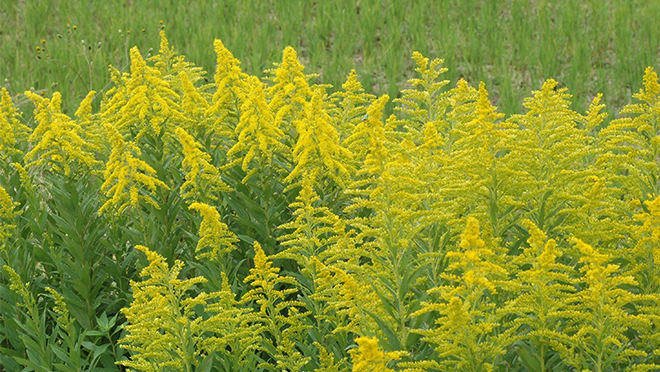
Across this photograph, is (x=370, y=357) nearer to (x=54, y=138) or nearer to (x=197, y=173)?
(x=197, y=173)

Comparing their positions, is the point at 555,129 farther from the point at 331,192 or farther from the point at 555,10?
the point at 555,10

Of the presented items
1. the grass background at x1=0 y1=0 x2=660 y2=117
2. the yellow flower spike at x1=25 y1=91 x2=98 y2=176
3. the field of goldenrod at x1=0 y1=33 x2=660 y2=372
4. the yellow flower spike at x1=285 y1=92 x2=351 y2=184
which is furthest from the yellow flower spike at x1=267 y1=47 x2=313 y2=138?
the grass background at x1=0 y1=0 x2=660 y2=117

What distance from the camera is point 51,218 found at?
4008 millimetres

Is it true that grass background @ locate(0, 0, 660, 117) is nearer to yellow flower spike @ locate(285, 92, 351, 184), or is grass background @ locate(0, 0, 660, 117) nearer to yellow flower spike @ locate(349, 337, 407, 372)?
yellow flower spike @ locate(285, 92, 351, 184)

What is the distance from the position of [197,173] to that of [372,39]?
627 cm

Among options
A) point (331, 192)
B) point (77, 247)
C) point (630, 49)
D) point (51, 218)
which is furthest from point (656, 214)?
point (630, 49)

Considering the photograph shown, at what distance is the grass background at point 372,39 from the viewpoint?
8305 millimetres

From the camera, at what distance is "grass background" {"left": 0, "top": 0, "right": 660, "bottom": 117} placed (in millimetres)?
8305

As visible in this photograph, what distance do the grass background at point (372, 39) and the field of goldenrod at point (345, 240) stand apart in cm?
406

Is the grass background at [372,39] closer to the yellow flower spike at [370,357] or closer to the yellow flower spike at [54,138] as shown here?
the yellow flower spike at [54,138]

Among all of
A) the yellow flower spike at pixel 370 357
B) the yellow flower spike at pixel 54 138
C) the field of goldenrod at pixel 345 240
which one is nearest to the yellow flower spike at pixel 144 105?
the field of goldenrod at pixel 345 240

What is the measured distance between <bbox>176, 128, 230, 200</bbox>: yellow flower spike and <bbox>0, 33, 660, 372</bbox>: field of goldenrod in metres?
0.01

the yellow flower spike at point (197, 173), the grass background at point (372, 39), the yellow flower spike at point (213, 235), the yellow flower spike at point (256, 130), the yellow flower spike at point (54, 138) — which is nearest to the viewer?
the yellow flower spike at point (213, 235)

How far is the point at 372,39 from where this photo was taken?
9.38 m
